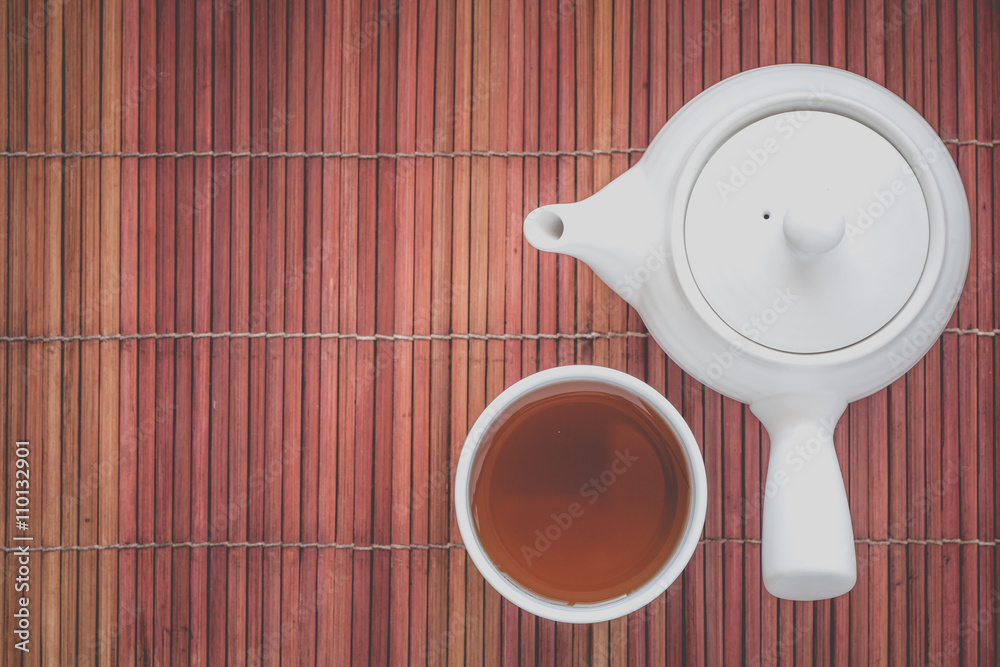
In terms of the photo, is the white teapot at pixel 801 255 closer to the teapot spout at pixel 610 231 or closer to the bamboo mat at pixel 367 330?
the teapot spout at pixel 610 231

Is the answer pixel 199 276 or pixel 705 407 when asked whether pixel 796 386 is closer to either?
pixel 705 407

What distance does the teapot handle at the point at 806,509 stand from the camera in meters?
0.44

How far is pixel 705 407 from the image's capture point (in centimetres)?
61

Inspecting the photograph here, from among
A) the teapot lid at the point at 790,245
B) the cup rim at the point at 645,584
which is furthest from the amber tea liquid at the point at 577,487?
the teapot lid at the point at 790,245

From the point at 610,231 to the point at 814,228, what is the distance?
12 cm

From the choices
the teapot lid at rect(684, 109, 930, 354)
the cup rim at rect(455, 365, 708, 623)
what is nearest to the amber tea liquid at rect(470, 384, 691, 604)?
the cup rim at rect(455, 365, 708, 623)

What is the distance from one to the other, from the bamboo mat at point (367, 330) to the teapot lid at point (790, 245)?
17cm

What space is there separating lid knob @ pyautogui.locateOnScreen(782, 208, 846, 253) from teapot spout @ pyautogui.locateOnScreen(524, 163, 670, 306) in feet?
0.25

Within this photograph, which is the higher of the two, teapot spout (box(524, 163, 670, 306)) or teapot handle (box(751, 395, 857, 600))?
teapot spout (box(524, 163, 670, 306))

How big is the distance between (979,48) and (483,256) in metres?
0.44

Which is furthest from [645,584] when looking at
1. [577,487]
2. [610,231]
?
[610,231]

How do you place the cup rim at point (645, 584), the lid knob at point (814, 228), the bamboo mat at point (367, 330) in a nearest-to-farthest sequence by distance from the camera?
1. the lid knob at point (814, 228)
2. the cup rim at point (645, 584)
3. the bamboo mat at point (367, 330)

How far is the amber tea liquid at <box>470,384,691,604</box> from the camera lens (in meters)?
0.55

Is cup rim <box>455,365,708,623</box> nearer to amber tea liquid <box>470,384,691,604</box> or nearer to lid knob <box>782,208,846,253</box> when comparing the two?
amber tea liquid <box>470,384,691,604</box>
